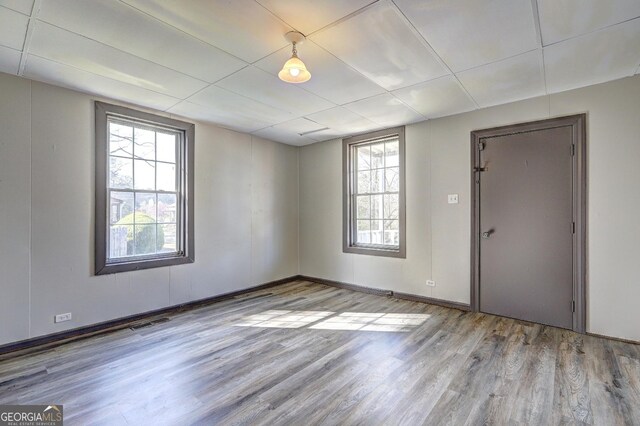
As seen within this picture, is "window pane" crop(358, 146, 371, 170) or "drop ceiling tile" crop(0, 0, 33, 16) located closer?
"drop ceiling tile" crop(0, 0, 33, 16)

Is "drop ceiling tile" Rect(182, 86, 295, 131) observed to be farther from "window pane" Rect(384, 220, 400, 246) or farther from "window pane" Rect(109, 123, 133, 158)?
"window pane" Rect(384, 220, 400, 246)

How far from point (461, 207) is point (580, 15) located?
7.45 ft

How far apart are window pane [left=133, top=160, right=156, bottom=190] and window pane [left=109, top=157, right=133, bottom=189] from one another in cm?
7

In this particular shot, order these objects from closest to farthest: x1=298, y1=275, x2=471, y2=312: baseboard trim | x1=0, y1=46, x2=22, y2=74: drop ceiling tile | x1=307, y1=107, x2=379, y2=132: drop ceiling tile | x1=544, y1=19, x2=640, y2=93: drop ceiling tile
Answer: x1=544, y1=19, x2=640, y2=93: drop ceiling tile < x1=0, y1=46, x2=22, y2=74: drop ceiling tile < x1=307, y1=107, x2=379, y2=132: drop ceiling tile < x1=298, y1=275, x2=471, y2=312: baseboard trim

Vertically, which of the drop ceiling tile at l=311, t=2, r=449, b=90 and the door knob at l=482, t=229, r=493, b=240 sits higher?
the drop ceiling tile at l=311, t=2, r=449, b=90

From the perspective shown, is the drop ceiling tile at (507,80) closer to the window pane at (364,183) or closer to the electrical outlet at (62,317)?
the window pane at (364,183)

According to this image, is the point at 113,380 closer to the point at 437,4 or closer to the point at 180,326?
the point at 180,326

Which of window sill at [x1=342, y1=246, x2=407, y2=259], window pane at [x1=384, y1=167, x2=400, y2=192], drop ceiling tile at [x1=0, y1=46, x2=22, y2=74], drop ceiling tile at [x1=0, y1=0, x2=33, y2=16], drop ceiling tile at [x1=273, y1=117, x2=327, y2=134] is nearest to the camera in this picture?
drop ceiling tile at [x1=0, y1=0, x2=33, y2=16]

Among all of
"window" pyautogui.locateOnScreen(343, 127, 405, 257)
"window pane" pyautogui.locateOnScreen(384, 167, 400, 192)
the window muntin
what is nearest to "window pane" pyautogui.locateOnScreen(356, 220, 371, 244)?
"window" pyautogui.locateOnScreen(343, 127, 405, 257)

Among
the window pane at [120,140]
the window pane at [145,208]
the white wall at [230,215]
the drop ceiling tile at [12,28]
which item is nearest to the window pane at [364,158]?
the white wall at [230,215]

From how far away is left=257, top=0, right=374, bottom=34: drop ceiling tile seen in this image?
1840 millimetres

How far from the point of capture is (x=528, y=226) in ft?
11.2

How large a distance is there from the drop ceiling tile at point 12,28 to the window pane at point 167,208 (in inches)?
76.0

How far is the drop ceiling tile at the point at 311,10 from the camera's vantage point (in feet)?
6.04
